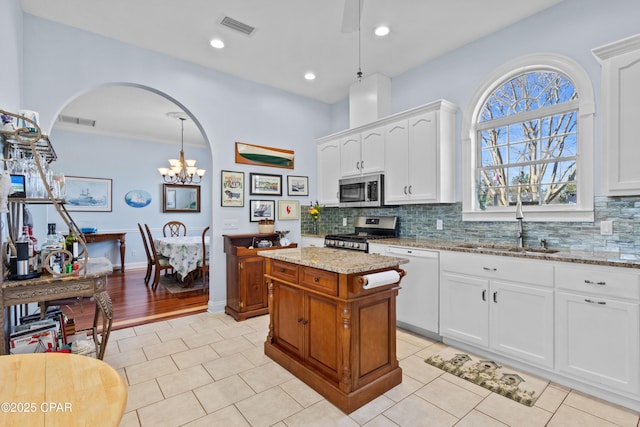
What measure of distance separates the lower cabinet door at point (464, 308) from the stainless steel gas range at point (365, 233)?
3.20ft

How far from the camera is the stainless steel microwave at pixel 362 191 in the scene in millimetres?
3908

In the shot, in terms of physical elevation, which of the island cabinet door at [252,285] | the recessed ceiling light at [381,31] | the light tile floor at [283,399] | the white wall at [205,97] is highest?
the recessed ceiling light at [381,31]

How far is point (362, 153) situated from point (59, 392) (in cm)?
379

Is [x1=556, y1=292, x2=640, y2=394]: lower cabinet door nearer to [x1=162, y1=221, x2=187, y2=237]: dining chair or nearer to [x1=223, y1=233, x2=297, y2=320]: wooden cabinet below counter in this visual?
[x1=223, y1=233, x2=297, y2=320]: wooden cabinet below counter

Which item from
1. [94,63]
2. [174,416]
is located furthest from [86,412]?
[94,63]

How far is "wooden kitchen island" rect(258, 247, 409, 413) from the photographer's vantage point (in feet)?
6.53

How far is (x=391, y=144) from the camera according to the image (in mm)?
3785

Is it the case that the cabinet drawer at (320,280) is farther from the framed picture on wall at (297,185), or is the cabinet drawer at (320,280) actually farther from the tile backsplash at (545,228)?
the framed picture on wall at (297,185)

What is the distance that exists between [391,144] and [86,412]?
3599 mm

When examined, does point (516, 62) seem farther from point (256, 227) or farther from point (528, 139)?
point (256, 227)

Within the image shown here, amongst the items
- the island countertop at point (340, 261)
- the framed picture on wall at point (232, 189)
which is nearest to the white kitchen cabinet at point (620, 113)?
the island countertop at point (340, 261)

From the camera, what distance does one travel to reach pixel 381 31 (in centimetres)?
314

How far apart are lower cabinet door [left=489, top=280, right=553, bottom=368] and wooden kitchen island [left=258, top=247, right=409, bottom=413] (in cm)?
93

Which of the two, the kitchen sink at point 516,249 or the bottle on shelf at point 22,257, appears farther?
the kitchen sink at point 516,249
